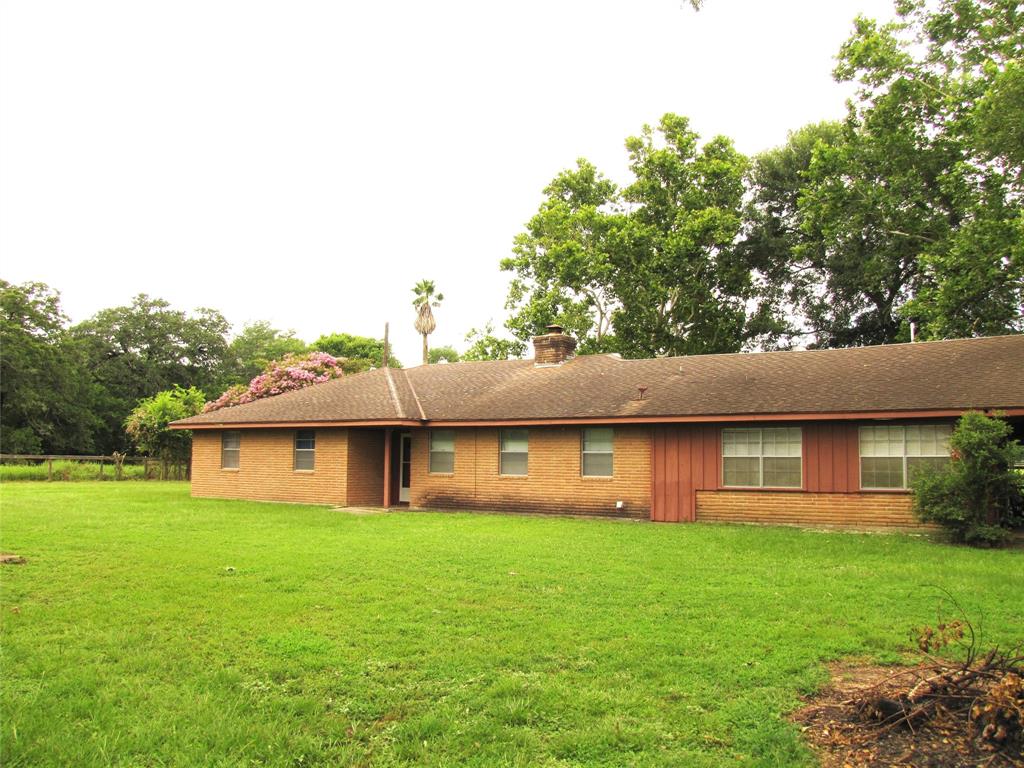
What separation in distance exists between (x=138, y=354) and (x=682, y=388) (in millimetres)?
47167

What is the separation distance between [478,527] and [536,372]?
8182 mm

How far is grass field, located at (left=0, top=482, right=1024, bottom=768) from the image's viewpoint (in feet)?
13.2

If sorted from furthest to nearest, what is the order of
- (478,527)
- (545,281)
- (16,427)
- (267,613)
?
(16,427), (545,281), (478,527), (267,613)

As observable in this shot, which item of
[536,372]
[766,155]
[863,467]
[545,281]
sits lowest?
[863,467]

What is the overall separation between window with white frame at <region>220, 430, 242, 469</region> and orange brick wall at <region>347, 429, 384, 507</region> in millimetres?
4116

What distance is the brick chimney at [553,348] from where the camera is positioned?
893 inches

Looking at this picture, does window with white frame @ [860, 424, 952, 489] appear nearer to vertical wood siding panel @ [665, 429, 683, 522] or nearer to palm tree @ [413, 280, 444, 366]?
vertical wood siding panel @ [665, 429, 683, 522]

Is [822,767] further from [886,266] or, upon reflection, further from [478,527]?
[886,266]

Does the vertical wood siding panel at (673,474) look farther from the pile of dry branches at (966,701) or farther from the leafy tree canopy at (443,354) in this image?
the leafy tree canopy at (443,354)

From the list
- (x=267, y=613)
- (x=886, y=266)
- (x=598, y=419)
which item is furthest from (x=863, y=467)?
(x=886, y=266)

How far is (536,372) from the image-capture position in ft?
72.1

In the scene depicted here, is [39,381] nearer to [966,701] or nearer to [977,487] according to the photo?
[977,487]

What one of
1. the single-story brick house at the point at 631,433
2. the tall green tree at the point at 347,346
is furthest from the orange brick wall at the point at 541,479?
the tall green tree at the point at 347,346

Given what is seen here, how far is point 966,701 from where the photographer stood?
4055mm
